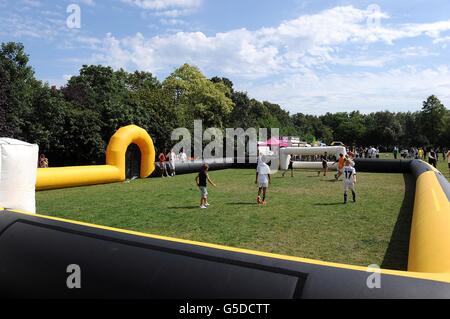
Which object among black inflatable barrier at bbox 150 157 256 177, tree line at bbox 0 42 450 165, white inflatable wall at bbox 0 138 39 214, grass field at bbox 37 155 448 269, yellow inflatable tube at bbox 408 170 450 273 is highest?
tree line at bbox 0 42 450 165

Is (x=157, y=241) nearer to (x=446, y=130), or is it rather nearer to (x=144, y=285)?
(x=144, y=285)

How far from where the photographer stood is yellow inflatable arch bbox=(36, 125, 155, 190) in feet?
52.5

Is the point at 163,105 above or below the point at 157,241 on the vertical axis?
above

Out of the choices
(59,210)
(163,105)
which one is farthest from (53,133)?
(59,210)

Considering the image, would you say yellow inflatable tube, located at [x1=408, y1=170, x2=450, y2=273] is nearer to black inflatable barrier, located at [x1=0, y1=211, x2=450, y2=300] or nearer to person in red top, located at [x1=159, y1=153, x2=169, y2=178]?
black inflatable barrier, located at [x1=0, y1=211, x2=450, y2=300]

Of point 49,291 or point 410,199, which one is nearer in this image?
point 49,291

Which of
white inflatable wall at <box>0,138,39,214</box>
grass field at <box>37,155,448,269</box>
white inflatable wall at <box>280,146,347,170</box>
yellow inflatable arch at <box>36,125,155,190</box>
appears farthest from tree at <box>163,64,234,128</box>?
white inflatable wall at <box>0,138,39,214</box>

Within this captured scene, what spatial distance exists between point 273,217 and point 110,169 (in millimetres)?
11357

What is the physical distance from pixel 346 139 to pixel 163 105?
2682 inches

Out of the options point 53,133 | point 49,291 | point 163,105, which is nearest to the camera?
point 49,291

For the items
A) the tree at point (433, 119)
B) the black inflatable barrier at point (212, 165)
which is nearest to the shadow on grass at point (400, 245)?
the black inflatable barrier at point (212, 165)

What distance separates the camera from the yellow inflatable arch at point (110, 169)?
16.0 metres

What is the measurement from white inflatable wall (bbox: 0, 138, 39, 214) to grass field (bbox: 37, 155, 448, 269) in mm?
2299

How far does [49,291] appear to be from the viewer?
11.3 feet
